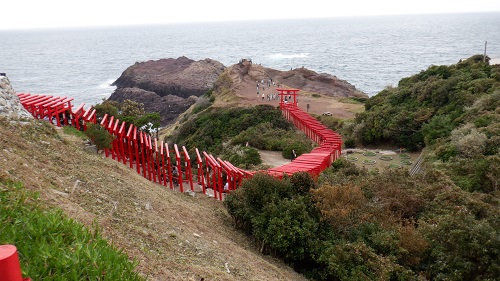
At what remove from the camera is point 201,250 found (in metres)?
8.47

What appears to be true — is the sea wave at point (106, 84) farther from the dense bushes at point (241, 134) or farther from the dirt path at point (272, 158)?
the dirt path at point (272, 158)

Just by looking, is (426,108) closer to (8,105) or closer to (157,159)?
(157,159)

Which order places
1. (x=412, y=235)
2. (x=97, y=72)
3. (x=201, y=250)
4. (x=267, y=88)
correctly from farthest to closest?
(x=97, y=72) → (x=267, y=88) → (x=412, y=235) → (x=201, y=250)

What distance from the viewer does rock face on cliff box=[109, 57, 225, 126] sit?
61416 mm

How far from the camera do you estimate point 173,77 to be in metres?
74.7

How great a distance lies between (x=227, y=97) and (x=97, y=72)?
65.5 m

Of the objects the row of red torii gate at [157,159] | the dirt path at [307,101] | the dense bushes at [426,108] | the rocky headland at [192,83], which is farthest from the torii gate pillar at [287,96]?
the row of red torii gate at [157,159]

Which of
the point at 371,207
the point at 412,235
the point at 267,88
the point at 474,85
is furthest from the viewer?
the point at 267,88

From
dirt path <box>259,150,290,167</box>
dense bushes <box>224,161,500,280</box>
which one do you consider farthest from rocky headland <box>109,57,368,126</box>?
dense bushes <box>224,161,500,280</box>

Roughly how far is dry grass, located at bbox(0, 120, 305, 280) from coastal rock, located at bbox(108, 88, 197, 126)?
4384cm

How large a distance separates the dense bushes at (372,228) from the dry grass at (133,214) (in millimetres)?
755

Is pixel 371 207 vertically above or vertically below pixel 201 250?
below

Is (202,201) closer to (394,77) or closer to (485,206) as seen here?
(485,206)

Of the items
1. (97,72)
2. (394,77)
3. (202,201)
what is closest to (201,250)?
(202,201)
